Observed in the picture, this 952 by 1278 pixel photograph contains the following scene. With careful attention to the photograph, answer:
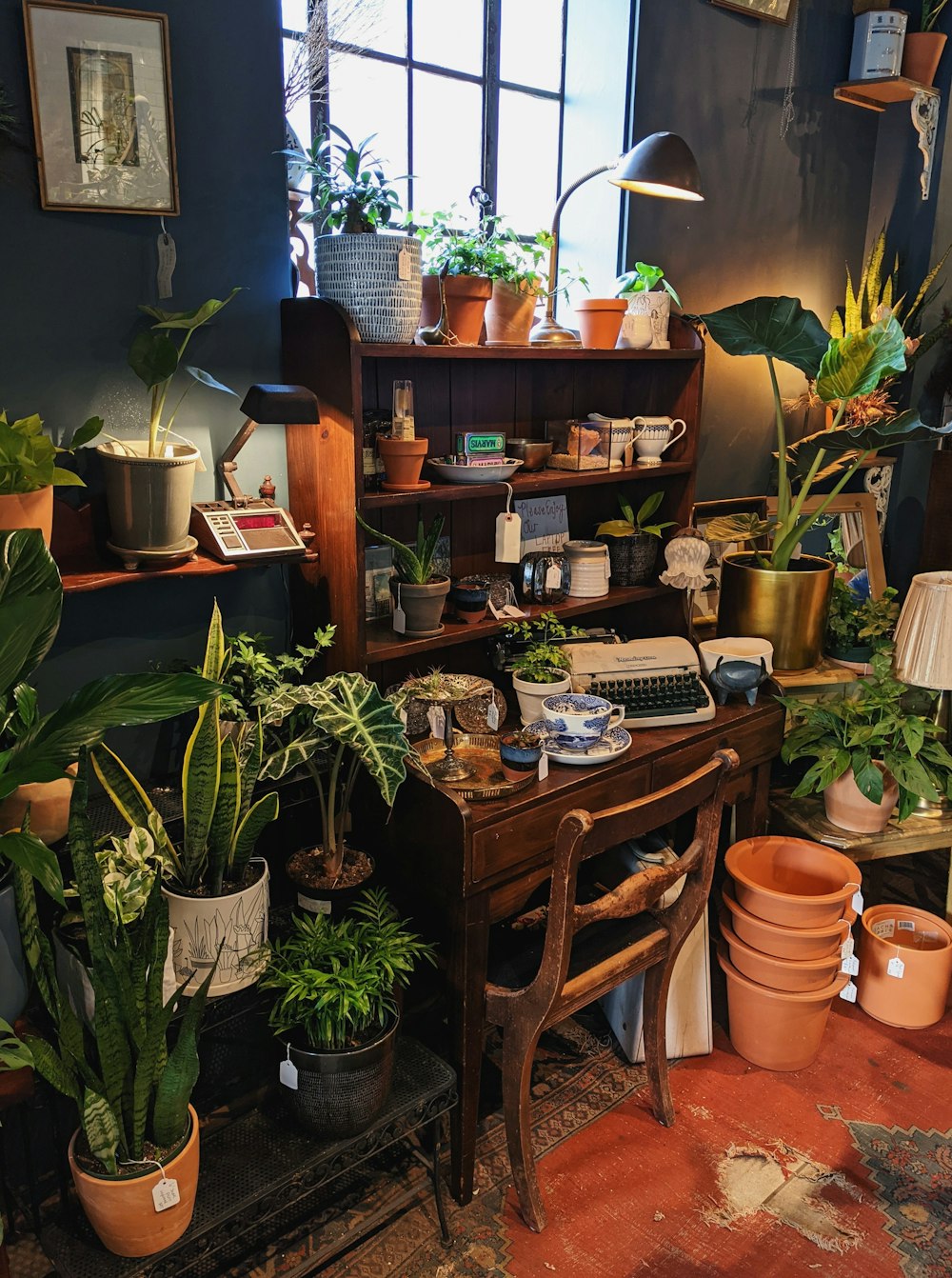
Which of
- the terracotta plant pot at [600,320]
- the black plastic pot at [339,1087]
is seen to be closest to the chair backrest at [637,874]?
the black plastic pot at [339,1087]

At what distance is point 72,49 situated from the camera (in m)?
1.91

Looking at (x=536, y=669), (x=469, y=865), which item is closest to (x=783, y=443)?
(x=536, y=669)

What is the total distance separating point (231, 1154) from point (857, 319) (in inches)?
136

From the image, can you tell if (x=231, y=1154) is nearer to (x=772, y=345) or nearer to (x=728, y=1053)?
(x=728, y=1053)

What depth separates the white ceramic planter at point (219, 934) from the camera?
188 centimetres

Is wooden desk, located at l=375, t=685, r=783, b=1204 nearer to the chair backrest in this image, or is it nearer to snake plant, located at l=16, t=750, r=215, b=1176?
the chair backrest

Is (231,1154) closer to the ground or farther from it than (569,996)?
closer to the ground

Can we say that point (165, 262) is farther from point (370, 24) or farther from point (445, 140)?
point (445, 140)

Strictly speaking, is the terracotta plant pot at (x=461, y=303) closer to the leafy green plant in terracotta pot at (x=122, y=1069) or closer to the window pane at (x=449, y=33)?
the window pane at (x=449, y=33)

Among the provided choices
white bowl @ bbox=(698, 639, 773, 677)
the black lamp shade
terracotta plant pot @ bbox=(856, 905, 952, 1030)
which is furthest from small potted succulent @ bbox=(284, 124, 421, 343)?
terracotta plant pot @ bbox=(856, 905, 952, 1030)

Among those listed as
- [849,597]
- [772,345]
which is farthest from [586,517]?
[849,597]

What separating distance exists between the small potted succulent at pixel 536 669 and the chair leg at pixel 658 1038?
0.69 meters

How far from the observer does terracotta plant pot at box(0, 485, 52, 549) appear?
1677mm

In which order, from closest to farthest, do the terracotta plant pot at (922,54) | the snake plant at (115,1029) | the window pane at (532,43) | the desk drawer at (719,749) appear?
the snake plant at (115,1029)
the desk drawer at (719,749)
the window pane at (532,43)
the terracotta plant pot at (922,54)
